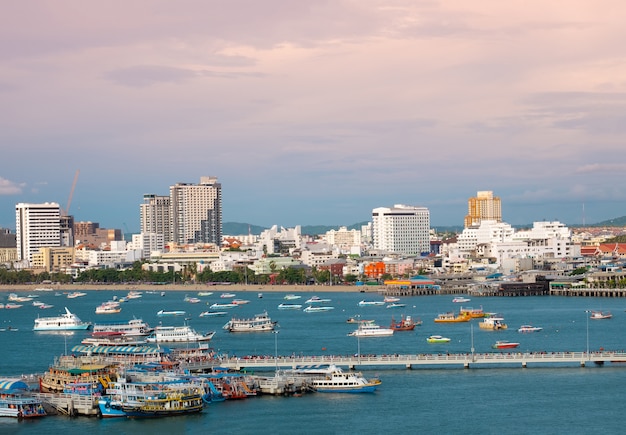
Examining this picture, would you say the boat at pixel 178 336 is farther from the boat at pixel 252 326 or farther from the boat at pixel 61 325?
the boat at pixel 61 325

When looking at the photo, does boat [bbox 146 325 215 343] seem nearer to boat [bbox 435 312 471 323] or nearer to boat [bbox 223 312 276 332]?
boat [bbox 223 312 276 332]

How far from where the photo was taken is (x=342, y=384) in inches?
1251

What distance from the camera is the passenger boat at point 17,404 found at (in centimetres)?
2891

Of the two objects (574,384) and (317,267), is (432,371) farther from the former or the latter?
(317,267)

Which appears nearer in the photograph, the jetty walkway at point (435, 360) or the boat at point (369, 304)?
the jetty walkway at point (435, 360)

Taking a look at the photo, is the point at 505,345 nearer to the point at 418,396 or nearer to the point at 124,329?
the point at 418,396

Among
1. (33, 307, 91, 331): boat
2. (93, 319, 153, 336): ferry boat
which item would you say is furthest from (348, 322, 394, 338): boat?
(33, 307, 91, 331): boat

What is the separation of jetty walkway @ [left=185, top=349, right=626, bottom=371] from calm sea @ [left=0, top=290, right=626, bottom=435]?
0.84 feet

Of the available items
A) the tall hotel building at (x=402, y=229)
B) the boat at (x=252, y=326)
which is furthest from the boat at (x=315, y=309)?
the tall hotel building at (x=402, y=229)

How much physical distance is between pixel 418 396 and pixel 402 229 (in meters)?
92.4

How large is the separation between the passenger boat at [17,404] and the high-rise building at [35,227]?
3802 inches

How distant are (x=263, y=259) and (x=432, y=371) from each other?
69040 mm

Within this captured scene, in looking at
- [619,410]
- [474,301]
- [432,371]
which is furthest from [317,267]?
[619,410]

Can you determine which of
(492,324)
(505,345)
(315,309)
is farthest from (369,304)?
(505,345)
